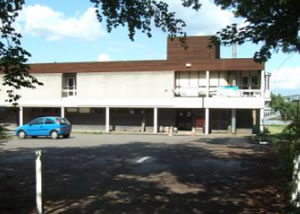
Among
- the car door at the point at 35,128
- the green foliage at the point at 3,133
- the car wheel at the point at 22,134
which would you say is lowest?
the car wheel at the point at 22,134

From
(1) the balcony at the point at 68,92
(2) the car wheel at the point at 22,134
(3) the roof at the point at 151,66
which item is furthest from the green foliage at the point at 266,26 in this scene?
(1) the balcony at the point at 68,92

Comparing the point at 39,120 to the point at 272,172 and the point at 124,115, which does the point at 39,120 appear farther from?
the point at 272,172

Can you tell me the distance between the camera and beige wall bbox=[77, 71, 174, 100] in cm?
4312

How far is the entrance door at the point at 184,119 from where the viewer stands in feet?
145

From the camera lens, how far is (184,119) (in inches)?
1758

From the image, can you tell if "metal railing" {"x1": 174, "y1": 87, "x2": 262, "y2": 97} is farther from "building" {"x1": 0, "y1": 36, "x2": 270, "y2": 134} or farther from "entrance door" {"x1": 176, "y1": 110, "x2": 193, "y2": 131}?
"entrance door" {"x1": 176, "y1": 110, "x2": 193, "y2": 131}

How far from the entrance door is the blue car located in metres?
13.7

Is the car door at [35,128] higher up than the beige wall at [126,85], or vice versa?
the beige wall at [126,85]

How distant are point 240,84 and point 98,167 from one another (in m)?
30.6

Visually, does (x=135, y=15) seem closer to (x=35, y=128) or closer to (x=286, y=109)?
(x=286, y=109)

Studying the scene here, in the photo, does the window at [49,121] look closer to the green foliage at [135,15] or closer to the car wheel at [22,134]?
the car wheel at [22,134]

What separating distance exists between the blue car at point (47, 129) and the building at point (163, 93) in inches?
434

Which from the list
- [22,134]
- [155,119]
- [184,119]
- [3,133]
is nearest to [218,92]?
[184,119]

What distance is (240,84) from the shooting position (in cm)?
4312
